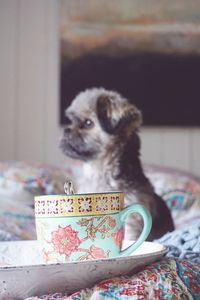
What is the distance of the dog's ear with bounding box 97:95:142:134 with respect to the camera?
1560mm

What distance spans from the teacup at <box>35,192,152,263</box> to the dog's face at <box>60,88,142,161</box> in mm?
850

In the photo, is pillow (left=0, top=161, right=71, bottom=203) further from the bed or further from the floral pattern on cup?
the floral pattern on cup

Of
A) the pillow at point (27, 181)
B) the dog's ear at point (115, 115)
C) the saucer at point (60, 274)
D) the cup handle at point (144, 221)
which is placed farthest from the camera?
the pillow at point (27, 181)

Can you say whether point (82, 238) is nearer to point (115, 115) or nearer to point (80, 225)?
point (80, 225)

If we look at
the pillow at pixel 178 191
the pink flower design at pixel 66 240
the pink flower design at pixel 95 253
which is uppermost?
the pink flower design at pixel 66 240

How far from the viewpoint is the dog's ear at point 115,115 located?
1.56 metres

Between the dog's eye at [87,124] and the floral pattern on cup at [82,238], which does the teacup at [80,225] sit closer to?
the floral pattern on cup at [82,238]

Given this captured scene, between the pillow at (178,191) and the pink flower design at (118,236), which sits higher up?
the pink flower design at (118,236)

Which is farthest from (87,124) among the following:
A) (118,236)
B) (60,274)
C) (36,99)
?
(36,99)

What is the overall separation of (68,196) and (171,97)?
2.27m

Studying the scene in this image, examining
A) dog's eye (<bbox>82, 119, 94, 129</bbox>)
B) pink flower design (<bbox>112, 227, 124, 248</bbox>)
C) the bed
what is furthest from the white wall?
pink flower design (<bbox>112, 227, 124, 248</bbox>)

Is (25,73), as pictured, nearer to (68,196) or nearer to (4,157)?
(4,157)

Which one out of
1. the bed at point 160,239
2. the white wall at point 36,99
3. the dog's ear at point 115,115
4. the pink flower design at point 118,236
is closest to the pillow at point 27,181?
the bed at point 160,239

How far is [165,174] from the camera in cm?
221
